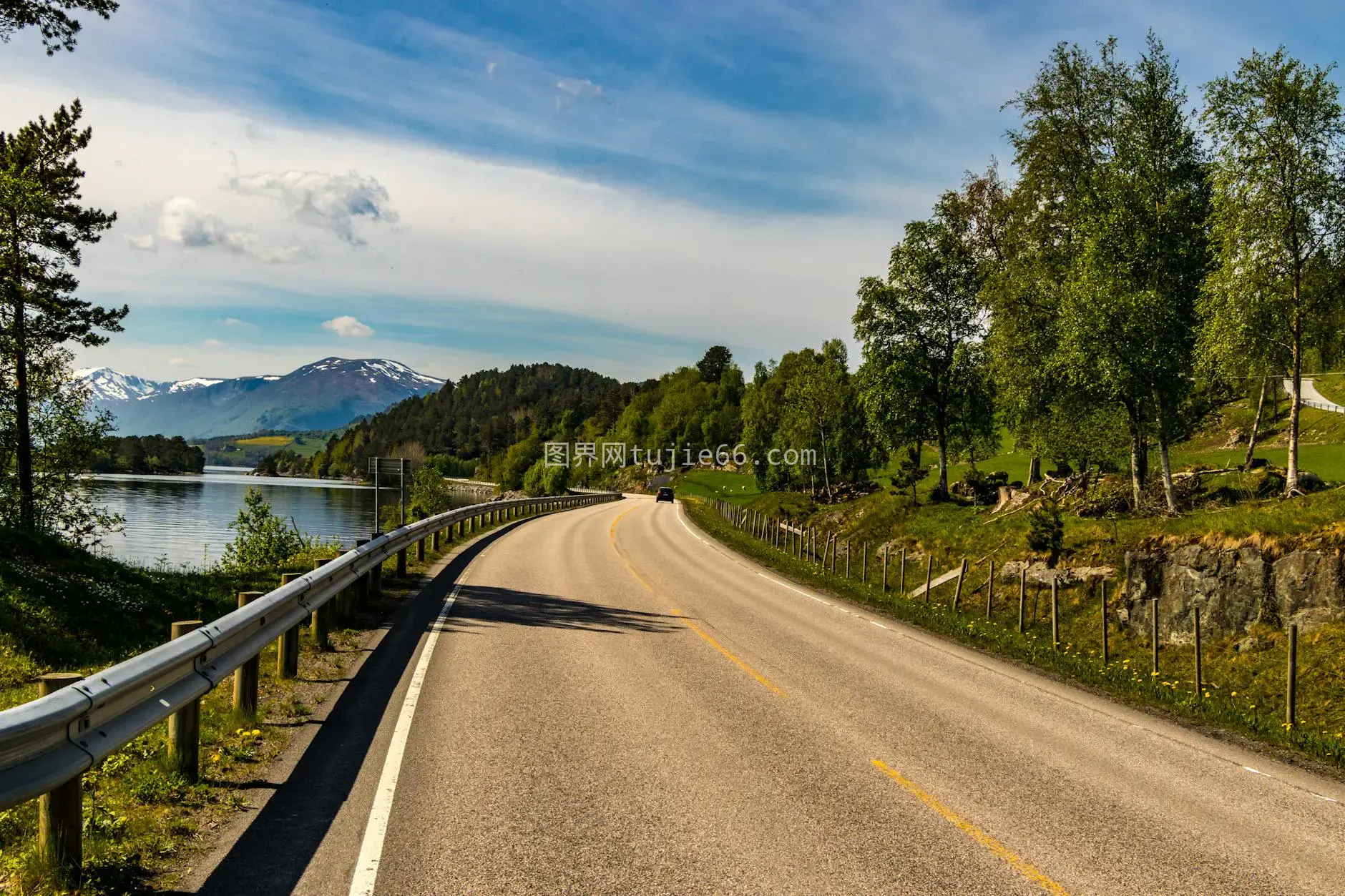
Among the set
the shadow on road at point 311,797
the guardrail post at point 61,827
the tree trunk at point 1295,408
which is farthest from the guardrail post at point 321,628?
the tree trunk at point 1295,408

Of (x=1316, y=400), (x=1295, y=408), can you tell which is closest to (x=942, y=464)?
(x=1295, y=408)

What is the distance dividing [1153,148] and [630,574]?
65.8ft

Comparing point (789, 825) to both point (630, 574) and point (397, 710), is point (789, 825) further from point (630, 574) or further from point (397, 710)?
point (630, 574)

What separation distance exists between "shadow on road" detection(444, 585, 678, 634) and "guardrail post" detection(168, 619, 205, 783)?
615cm

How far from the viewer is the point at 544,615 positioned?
14000 millimetres

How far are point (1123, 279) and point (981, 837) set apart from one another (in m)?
20.6

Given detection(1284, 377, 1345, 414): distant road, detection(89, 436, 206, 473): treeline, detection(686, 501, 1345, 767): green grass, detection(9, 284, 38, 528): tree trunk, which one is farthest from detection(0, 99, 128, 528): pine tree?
detection(89, 436, 206, 473): treeline

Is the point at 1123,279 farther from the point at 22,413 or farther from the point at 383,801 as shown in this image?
the point at 22,413

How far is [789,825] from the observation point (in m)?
5.67

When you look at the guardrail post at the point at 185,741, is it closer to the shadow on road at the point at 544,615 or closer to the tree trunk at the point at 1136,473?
the shadow on road at the point at 544,615

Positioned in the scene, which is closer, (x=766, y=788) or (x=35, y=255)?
(x=766, y=788)

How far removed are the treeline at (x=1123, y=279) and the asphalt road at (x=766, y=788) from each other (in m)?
13.1

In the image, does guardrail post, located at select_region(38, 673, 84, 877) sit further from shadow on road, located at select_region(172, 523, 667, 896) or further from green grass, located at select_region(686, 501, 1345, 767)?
green grass, located at select_region(686, 501, 1345, 767)

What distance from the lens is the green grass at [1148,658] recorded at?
10609 millimetres
